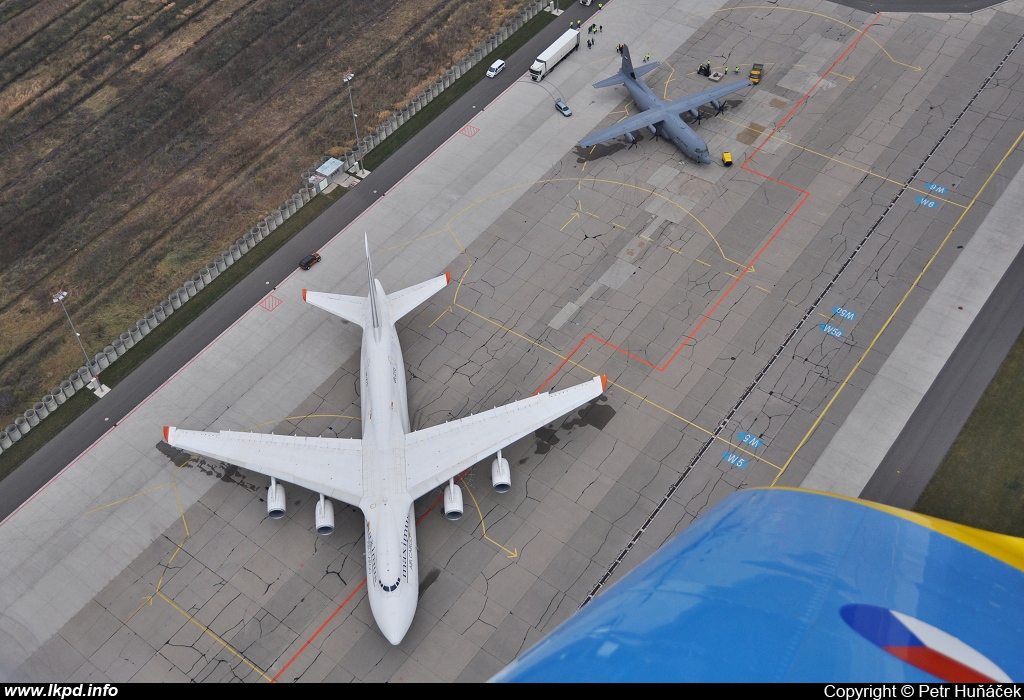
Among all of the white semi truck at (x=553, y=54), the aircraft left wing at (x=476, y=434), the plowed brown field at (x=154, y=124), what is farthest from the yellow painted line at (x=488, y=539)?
the white semi truck at (x=553, y=54)

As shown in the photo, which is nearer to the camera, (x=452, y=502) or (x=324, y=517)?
(x=324, y=517)

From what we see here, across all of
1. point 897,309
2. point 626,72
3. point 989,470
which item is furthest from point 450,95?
point 989,470

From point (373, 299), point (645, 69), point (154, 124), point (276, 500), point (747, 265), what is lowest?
point (276, 500)

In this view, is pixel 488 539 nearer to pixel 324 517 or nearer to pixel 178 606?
pixel 324 517

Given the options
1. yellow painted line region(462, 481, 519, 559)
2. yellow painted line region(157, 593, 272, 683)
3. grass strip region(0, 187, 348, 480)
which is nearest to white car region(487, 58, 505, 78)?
grass strip region(0, 187, 348, 480)

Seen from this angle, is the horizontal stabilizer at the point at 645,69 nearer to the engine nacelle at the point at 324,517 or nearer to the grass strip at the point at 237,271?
the grass strip at the point at 237,271

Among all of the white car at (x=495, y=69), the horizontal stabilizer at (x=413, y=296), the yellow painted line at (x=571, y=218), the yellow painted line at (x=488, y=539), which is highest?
the white car at (x=495, y=69)

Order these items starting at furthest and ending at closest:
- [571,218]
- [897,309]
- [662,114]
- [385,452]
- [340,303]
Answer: [662,114]
[571,218]
[897,309]
[340,303]
[385,452]
